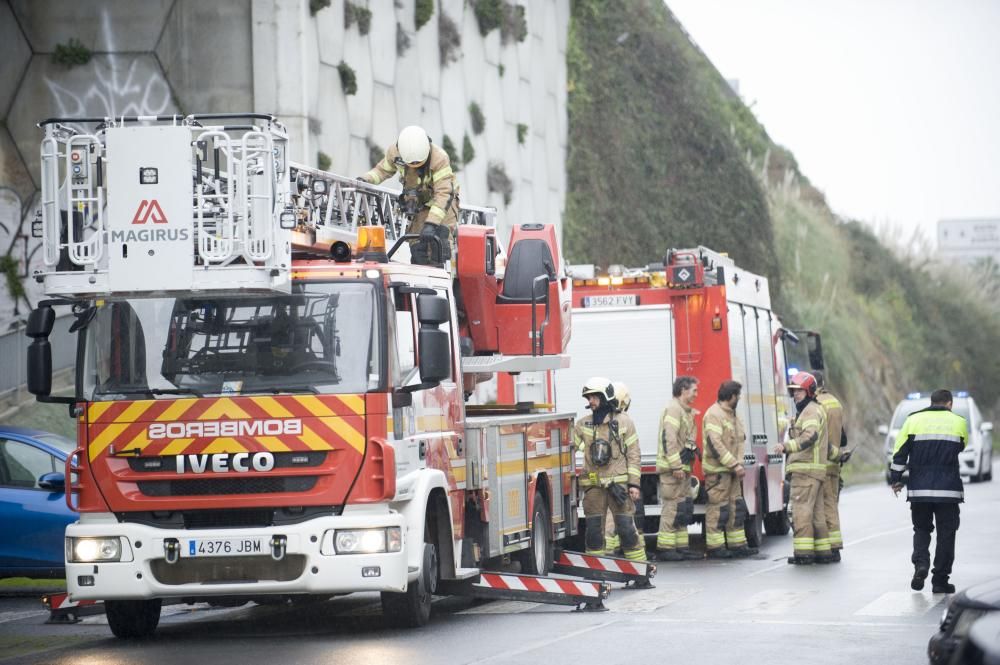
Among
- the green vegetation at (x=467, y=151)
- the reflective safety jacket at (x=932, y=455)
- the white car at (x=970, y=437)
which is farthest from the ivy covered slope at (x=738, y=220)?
the reflective safety jacket at (x=932, y=455)

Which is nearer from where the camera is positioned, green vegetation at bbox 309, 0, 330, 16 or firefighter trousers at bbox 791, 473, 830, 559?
firefighter trousers at bbox 791, 473, 830, 559

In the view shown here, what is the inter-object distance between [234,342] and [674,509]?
7299 millimetres

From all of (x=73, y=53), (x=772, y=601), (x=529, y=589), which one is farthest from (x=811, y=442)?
(x=73, y=53)

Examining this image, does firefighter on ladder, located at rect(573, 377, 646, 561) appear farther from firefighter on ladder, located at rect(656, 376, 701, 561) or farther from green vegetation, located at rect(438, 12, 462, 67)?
green vegetation, located at rect(438, 12, 462, 67)

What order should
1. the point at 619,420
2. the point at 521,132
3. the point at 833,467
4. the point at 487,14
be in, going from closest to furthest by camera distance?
the point at 619,420
the point at 833,467
the point at 487,14
the point at 521,132

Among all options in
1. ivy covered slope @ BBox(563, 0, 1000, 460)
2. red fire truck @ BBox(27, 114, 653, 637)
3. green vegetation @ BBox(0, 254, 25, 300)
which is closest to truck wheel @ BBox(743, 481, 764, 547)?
red fire truck @ BBox(27, 114, 653, 637)

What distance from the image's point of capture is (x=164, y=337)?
11.4 meters

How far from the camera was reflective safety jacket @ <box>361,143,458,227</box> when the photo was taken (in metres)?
13.4

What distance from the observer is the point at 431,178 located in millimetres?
13570

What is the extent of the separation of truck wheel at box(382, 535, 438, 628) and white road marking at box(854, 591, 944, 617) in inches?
125

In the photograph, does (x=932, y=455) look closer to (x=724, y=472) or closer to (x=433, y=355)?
(x=724, y=472)

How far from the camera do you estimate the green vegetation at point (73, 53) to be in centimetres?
2352

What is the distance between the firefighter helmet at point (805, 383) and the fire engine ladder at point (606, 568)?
296 cm

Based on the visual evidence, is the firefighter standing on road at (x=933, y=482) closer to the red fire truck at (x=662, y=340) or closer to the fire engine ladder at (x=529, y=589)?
the fire engine ladder at (x=529, y=589)
